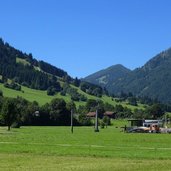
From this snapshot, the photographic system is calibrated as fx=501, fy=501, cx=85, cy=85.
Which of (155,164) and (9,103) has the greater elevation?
(9,103)

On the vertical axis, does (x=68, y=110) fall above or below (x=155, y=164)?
above

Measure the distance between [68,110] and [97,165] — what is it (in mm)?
159652

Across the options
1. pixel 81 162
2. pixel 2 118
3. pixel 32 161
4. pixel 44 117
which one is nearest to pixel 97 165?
pixel 81 162

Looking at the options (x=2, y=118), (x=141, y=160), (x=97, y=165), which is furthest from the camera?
(x=2, y=118)

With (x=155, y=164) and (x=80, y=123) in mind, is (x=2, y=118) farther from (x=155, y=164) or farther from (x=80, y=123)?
(x=155, y=164)

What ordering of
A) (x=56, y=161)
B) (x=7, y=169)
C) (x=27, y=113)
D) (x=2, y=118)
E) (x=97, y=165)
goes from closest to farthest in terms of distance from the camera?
(x=7, y=169) < (x=97, y=165) < (x=56, y=161) < (x=2, y=118) < (x=27, y=113)

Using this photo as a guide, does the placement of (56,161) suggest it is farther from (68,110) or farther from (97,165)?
(68,110)

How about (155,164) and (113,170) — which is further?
(155,164)

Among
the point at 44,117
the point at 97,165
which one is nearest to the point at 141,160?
the point at 97,165

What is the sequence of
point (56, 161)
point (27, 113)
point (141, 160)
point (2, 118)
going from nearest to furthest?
point (56, 161)
point (141, 160)
point (2, 118)
point (27, 113)

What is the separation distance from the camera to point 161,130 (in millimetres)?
119938

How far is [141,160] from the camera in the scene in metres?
31.6

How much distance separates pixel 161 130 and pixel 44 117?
65.4m

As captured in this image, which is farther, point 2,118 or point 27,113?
point 27,113
